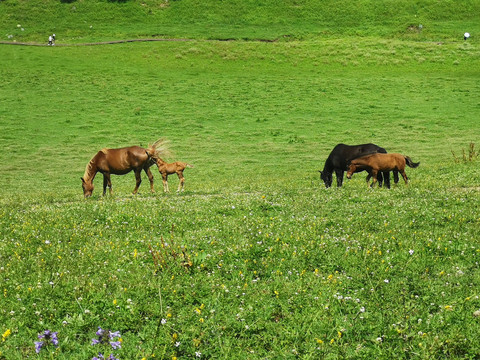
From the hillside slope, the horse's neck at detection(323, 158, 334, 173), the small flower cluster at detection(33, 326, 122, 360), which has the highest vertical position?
the hillside slope

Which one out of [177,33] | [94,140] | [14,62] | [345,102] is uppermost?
[177,33]

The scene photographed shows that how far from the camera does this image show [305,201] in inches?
579

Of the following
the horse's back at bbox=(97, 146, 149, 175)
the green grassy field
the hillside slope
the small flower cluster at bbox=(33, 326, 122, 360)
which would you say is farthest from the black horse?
the hillside slope

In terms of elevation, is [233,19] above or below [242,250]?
above

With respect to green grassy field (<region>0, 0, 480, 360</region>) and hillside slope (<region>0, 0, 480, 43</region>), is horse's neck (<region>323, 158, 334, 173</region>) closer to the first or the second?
green grassy field (<region>0, 0, 480, 360</region>)

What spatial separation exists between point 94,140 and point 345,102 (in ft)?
91.1

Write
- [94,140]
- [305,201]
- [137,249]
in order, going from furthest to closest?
[94,140] → [305,201] → [137,249]

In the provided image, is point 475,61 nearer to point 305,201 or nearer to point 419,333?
point 305,201

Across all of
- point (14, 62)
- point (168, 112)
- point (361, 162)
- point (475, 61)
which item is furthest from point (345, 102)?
point (14, 62)

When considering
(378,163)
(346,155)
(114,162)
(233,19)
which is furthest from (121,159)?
(233,19)

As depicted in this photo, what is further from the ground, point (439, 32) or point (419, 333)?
point (439, 32)

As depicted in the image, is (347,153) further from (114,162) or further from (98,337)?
(98,337)

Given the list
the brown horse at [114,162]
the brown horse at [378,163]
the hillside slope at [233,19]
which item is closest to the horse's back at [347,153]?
the brown horse at [378,163]

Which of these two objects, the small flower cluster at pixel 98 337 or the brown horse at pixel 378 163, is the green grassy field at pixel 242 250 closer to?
the small flower cluster at pixel 98 337
